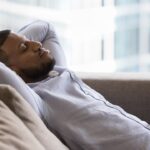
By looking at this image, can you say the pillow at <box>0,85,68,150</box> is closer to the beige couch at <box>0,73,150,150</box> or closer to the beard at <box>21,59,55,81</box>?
the beige couch at <box>0,73,150,150</box>

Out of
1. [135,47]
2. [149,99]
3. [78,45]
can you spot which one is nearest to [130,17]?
[135,47]

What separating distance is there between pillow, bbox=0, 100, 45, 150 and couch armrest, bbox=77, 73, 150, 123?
893mm

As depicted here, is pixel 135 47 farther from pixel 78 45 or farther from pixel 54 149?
pixel 54 149

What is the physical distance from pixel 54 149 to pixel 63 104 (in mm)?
354

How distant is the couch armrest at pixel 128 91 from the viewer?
179cm

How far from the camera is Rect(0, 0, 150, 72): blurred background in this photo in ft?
7.86

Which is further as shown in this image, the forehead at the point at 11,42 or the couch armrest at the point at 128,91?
the couch armrest at the point at 128,91

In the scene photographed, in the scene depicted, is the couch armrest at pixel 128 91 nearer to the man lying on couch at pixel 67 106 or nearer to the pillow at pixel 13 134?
the man lying on couch at pixel 67 106

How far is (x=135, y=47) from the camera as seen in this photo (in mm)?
2492

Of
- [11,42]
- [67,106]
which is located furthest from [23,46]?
[67,106]

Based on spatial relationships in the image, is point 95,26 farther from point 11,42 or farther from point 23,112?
point 23,112

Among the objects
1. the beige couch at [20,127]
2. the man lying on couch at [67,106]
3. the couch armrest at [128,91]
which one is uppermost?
the beige couch at [20,127]

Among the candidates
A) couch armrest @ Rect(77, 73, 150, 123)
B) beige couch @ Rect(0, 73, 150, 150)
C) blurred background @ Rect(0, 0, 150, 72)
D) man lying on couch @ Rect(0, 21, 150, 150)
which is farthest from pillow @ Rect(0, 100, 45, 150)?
blurred background @ Rect(0, 0, 150, 72)

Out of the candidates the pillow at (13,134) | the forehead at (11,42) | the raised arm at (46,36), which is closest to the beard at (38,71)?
the forehead at (11,42)
